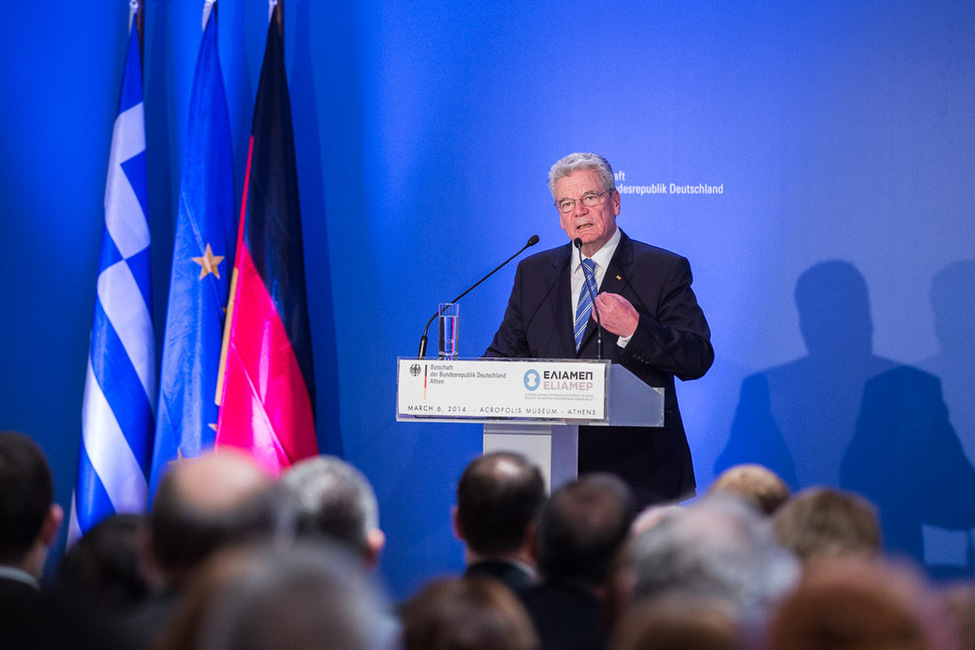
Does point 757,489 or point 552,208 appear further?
point 552,208

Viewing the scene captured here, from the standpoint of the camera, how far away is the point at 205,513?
162cm

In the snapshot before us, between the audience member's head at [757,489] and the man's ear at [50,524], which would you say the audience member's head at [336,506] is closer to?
the man's ear at [50,524]

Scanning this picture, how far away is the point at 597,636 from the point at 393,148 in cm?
390

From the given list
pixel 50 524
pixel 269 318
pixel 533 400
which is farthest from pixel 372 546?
pixel 269 318

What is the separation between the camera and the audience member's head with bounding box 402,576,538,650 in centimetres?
125

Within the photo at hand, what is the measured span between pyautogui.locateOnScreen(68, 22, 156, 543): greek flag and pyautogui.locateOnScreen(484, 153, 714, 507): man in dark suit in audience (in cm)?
180

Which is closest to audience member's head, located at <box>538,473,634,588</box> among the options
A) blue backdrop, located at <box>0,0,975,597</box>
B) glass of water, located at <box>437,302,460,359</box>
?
glass of water, located at <box>437,302,460,359</box>

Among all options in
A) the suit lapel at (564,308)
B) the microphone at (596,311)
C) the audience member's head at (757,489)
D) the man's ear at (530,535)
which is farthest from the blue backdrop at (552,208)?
the man's ear at (530,535)

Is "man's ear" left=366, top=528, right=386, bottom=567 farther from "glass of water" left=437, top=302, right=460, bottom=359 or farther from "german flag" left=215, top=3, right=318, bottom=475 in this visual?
"german flag" left=215, top=3, right=318, bottom=475

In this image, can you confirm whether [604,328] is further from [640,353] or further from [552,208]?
[552,208]

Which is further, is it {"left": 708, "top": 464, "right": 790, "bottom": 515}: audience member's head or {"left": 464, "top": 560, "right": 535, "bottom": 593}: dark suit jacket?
{"left": 708, "top": 464, "right": 790, "bottom": 515}: audience member's head

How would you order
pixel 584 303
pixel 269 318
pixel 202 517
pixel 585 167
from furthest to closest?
pixel 269 318 < pixel 585 167 < pixel 584 303 < pixel 202 517

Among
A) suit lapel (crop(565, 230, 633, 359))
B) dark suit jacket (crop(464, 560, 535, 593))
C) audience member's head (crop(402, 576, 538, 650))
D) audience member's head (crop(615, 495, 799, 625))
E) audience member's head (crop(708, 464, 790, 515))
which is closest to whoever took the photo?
audience member's head (crop(402, 576, 538, 650))

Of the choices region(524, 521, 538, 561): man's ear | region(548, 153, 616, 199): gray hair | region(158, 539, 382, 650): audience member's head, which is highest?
region(548, 153, 616, 199): gray hair
